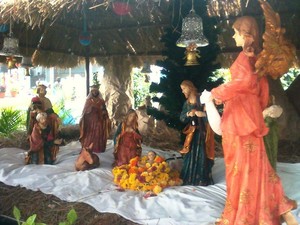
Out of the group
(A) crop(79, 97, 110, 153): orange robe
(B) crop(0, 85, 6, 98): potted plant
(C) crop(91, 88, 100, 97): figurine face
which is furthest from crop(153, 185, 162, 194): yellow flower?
(B) crop(0, 85, 6, 98): potted plant

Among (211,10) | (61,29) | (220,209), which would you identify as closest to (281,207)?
(220,209)

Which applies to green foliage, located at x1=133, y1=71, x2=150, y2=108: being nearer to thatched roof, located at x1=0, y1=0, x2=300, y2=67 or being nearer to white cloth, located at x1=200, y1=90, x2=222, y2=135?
thatched roof, located at x1=0, y1=0, x2=300, y2=67

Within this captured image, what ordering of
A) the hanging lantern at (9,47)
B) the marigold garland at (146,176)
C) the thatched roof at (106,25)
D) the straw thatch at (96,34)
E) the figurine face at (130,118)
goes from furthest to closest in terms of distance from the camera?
the straw thatch at (96,34), the hanging lantern at (9,47), the thatched roof at (106,25), the figurine face at (130,118), the marigold garland at (146,176)

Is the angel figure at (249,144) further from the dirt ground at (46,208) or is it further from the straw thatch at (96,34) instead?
the straw thatch at (96,34)

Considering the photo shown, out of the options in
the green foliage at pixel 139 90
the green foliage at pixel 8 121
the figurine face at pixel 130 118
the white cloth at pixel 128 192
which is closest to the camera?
the white cloth at pixel 128 192

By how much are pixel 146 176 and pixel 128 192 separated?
0.72 feet

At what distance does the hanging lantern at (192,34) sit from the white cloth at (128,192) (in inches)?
50.2

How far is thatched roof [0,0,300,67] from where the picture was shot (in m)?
4.67

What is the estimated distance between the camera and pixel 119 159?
4.23m

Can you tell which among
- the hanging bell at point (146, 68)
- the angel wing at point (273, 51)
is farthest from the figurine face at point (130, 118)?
the hanging bell at point (146, 68)

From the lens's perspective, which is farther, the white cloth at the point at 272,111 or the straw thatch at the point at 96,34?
the straw thatch at the point at 96,34

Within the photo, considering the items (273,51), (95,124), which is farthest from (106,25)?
(273,51)

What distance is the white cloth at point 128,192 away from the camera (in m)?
2.96

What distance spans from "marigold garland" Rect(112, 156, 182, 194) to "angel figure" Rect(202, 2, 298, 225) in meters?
1.13
